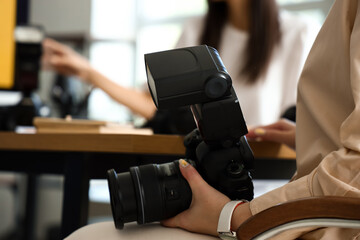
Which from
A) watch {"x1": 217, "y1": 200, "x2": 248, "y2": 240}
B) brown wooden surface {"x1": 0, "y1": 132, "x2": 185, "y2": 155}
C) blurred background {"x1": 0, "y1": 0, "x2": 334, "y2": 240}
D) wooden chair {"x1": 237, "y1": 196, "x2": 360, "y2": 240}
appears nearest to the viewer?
wooden chair {"x1": 237, "y1": 196, "x2": 360, "y2": 240}

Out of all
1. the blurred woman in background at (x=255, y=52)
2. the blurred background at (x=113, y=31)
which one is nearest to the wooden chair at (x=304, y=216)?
the blurred woman in background at (x=255, y=52)

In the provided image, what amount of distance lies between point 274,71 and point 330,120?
109cm

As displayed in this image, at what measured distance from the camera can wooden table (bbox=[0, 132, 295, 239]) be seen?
107 cm

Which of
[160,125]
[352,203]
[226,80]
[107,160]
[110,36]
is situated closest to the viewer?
[352,203]

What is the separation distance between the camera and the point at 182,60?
0.75 m

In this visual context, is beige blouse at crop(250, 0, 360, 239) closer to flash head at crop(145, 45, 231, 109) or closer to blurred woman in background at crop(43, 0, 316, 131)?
flash head at crop(145, 45, 231, 109)

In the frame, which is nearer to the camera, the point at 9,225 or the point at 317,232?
the point at 317,232

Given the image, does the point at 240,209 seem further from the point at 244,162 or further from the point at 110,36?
the point at 110,36

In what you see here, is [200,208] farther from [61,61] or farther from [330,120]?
[61,61]

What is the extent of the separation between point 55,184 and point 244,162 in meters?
2.24

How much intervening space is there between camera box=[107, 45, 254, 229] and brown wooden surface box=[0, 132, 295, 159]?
23cm

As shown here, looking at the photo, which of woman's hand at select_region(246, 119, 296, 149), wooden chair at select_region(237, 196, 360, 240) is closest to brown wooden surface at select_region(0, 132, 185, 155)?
woman's hand at select_region(246, 119, 296, 149)

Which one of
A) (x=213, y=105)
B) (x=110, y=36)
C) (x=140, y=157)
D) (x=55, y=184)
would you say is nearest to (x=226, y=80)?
(x=213, y=105)

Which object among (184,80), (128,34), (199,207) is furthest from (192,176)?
(128,34)
